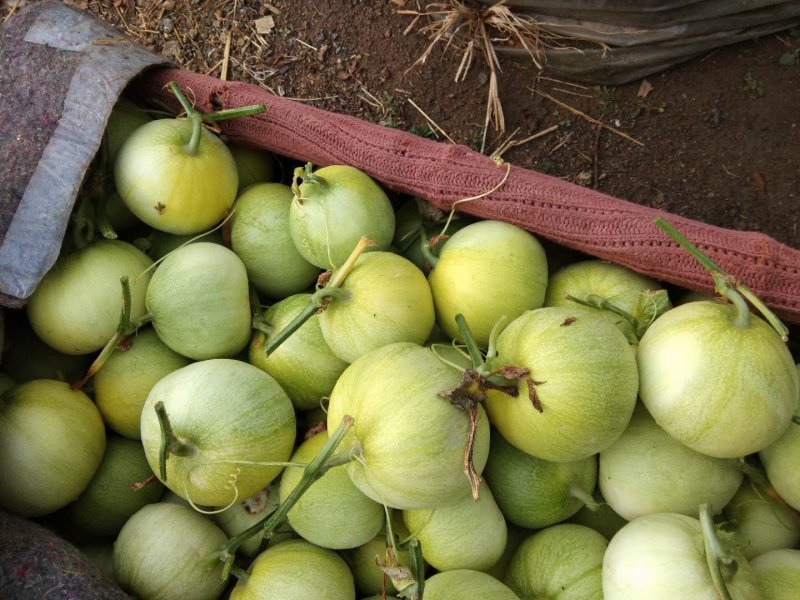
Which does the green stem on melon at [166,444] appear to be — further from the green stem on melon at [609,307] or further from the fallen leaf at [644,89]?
the fallen leaf at [644,89]

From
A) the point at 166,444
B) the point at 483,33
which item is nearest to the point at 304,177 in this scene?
the point at 166,444

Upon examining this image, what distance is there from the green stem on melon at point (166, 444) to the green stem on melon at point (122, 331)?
0.29 metres

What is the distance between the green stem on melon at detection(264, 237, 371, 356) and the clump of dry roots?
1195 mm

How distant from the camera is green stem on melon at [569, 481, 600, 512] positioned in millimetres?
1274

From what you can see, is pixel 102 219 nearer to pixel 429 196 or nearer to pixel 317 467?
pixel 429 196

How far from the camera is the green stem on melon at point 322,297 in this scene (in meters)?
1.17

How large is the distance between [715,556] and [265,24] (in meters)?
2.21

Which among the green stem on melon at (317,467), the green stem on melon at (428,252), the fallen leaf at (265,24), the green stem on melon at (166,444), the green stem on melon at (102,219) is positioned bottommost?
the green stem on melon at (166,444)

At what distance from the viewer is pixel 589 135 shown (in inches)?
91.4

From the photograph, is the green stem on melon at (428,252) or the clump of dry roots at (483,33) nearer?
the green stem on melon at (428,252)

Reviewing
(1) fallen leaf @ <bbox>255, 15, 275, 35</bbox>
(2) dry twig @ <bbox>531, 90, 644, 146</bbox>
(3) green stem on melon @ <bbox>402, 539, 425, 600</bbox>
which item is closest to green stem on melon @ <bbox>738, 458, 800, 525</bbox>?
(3) green stem on melon @ <bbox>402, 539, 425, 600</bbox>

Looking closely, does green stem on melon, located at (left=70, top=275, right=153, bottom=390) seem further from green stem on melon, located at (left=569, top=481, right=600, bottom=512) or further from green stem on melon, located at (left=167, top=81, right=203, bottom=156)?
green stem on melon, located at (left=569, top=481, right=600, bottom=512)

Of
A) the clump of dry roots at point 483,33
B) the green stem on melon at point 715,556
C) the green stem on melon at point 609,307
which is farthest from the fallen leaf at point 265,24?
the green stem on melon at point 715,556

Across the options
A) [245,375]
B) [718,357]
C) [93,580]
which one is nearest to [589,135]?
[718,357]
